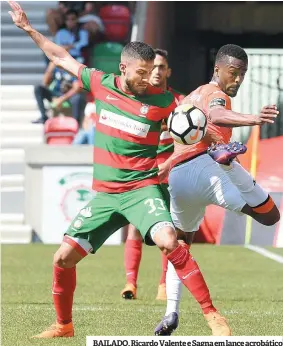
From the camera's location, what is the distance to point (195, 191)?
310 inches

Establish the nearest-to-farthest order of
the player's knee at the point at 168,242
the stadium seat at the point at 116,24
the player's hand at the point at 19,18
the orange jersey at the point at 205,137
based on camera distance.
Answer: the player's knee at the point at 168,242
the orange jersey at the point at 205,137
the player's hand at the point at 19,18
the stadium seat at the point at 116,24

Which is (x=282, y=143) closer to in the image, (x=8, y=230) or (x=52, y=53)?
(x=8, y=230)

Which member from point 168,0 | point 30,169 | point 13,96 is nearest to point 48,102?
point 13,96

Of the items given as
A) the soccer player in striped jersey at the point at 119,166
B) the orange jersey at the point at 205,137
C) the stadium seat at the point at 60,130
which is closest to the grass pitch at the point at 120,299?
the soccer player in striped jersey at the point at 119,166

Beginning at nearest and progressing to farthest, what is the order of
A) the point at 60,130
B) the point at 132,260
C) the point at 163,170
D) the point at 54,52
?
the point at 54,52
the point at 163,170
the point at 132,260
the point at 60,130

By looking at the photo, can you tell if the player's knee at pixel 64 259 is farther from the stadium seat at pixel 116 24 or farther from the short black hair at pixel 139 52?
the stadium seat at pixel 116 24

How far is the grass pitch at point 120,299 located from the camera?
7.86 m

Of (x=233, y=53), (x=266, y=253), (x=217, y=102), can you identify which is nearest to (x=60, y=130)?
(x=266, y=253)

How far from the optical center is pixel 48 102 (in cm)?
2095

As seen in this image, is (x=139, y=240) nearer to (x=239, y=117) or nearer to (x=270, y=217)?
(x=270, y=217)

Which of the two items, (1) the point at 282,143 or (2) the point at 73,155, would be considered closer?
(2) the point at 73,155

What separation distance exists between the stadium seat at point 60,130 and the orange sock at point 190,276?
1203cm

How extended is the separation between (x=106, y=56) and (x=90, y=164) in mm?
5541

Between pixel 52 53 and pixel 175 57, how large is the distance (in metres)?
15.8
